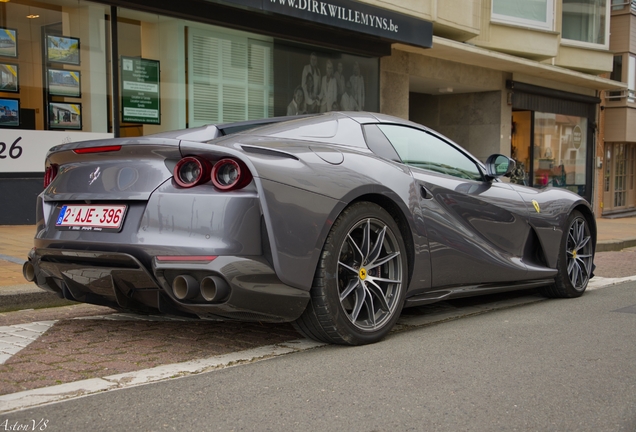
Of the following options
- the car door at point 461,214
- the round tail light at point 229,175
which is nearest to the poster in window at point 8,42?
the car door at point 461,214

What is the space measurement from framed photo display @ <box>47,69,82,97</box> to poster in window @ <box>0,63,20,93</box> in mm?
421

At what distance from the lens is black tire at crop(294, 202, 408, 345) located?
3812 mm

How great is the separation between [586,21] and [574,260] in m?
16.9

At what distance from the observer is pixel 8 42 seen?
9.55 meters

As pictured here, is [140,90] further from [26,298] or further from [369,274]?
[369,274]

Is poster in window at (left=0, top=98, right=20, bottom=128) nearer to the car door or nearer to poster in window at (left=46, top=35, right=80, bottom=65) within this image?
poster in window at (left=46, top=35, right=80, bottom=65)

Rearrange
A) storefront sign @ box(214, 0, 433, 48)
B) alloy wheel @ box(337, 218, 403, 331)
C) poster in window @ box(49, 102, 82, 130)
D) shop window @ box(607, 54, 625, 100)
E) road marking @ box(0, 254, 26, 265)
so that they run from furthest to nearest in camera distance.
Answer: shop window @ box(607, 54, 625, 100)
storefront sign @ box(214, 0, 433, 48)
poster in window @ box(49, 102, 82, 130)
road marking @ box(0, 254, 26, 265)
alloy wheel @ box(337, 218, 403, 331)

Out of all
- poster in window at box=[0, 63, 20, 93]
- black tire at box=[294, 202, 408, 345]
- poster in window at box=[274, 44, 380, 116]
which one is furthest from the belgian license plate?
poster in window at box=[274, 44, 380, 116]

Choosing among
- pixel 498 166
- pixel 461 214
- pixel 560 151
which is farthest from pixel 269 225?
pixel 560 151

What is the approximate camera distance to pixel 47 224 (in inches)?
160

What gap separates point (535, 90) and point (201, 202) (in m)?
17.4

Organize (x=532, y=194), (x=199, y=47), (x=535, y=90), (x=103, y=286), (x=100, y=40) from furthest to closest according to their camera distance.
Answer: (x=535, y=90), (x=199, y=47), (x=100, y=40), (x=532, y=194), (x=103, y=286)

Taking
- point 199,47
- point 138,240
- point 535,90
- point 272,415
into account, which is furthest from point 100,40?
point 535,90

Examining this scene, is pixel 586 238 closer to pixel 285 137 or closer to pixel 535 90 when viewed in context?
pixel 285 137
